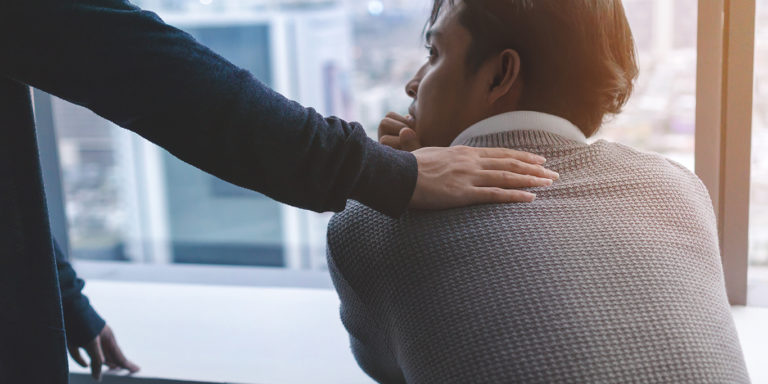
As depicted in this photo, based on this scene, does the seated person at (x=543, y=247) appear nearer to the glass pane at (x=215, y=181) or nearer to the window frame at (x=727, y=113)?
the window frame at (x=727, y=113)

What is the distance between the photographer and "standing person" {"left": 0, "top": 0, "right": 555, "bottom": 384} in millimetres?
781

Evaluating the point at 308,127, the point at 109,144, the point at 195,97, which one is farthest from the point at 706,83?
the point at 109,144

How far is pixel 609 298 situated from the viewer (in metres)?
0.72

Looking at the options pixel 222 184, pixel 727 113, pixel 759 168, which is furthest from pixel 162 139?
pixel 222 184

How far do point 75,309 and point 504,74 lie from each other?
815mm

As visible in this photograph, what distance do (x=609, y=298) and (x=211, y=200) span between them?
15.1 ft

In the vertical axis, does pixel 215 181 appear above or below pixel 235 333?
below

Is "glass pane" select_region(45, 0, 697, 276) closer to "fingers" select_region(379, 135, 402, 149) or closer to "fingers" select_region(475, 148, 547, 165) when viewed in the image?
"fingers" select_region(379, 135, 402, 149)

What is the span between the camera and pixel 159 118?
2.60 feet

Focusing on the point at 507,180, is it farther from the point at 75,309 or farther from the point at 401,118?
the point at 75,309

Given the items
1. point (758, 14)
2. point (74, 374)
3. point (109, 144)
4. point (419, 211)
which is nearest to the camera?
point (419, 211)

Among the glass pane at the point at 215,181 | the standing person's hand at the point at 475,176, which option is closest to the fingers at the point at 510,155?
the standing person's hand at the point at 475,176

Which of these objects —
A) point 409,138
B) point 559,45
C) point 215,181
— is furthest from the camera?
point 215,181

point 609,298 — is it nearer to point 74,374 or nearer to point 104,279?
point 74,374
